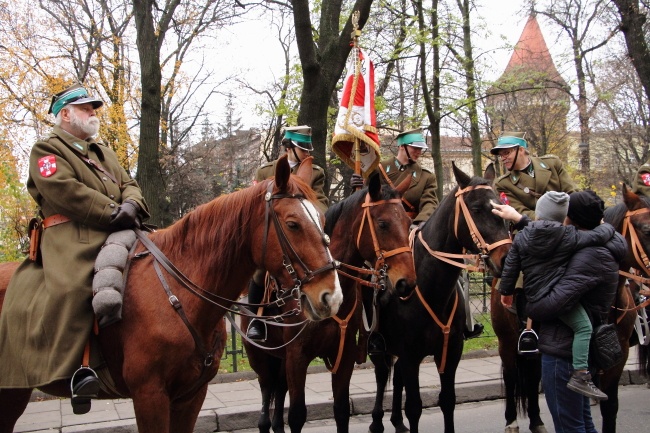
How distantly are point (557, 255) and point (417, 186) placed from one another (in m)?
3.15

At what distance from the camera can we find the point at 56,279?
4070 mm

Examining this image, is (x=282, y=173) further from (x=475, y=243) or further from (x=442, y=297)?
(x=442, y=297)

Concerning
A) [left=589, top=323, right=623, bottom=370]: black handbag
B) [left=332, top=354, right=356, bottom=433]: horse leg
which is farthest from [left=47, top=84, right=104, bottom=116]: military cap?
[left=589, top=323, right=623, bottom=370]: black handbag

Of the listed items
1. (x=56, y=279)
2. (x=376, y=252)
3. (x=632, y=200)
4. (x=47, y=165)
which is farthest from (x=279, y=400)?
(x=632, y=200)

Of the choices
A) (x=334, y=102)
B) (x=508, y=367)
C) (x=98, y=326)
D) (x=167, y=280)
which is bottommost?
(x=508, y=367)

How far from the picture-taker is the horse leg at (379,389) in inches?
285

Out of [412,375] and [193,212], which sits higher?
[193,212]

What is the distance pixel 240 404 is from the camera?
8.22 m

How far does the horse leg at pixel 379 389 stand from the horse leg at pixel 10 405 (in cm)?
372

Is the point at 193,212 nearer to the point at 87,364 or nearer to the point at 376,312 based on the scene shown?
the point at 87,364

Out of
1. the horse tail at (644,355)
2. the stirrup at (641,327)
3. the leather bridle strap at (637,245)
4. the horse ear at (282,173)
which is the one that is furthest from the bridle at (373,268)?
the horse tail at (644,355)

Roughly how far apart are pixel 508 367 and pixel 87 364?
202 inches

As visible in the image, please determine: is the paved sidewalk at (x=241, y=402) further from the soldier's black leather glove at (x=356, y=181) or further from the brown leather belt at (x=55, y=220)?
the brown leather belt at (x=55, y=220)

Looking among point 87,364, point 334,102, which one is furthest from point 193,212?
point 334,102
